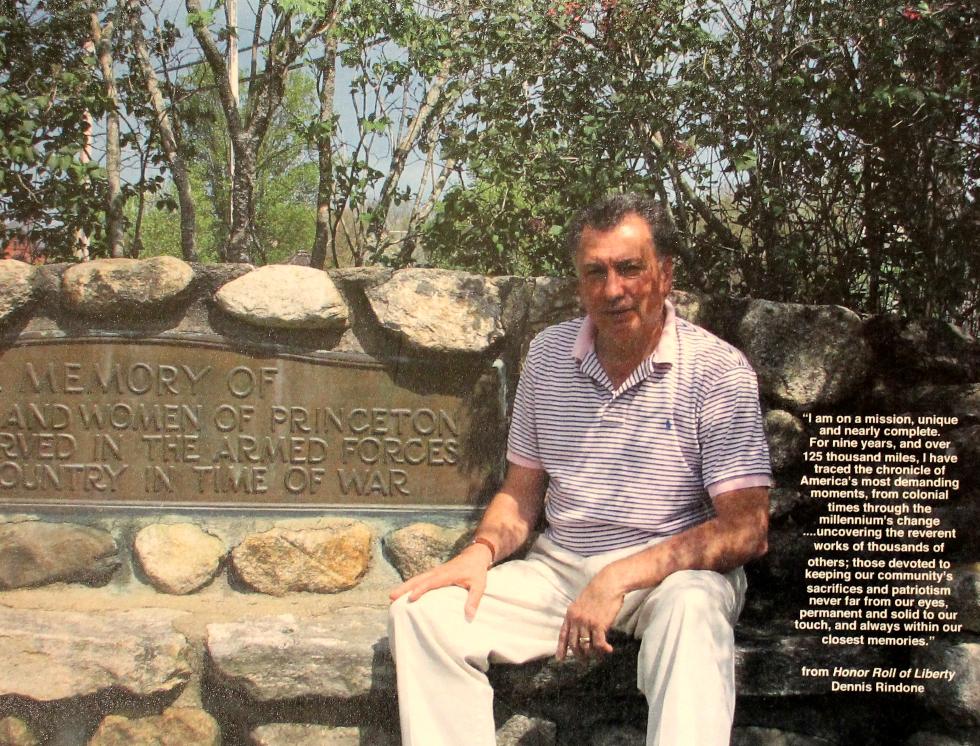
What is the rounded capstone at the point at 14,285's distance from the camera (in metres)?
2.81

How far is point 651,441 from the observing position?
2428 millimetres

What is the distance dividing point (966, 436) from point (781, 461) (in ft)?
1.61

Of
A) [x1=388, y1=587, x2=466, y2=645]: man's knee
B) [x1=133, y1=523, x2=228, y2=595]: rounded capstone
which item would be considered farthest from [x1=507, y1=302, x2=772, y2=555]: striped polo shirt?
[x1=133, y1=523, x2=228, y2=595]: rounded capstone

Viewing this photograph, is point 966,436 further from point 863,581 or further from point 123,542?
point 123,542

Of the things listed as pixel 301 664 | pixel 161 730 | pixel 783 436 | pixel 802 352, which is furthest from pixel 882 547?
pixel 161 730

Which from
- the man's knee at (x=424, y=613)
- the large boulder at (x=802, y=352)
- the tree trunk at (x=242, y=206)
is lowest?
the man's knee at (x=424, y=613)

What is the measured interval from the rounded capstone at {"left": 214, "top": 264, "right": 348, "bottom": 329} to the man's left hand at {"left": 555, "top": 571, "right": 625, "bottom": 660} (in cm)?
113

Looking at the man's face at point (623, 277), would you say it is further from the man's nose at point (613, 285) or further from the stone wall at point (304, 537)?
the stone wall at point (304, 537)

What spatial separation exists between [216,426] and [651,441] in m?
1.28

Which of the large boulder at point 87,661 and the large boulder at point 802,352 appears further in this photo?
the large boulder at point 802,352

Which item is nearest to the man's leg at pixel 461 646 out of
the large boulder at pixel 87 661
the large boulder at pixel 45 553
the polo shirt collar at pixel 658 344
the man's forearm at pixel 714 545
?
the man's forearm at pixel 714 545

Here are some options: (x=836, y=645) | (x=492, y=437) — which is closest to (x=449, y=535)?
(x=492, y=437)

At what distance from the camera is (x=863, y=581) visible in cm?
270

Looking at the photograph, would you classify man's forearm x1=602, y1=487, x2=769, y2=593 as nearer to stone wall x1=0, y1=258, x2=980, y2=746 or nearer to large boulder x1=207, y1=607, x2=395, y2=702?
stone wall x1=0, y1=258, x2=980, y2=746
